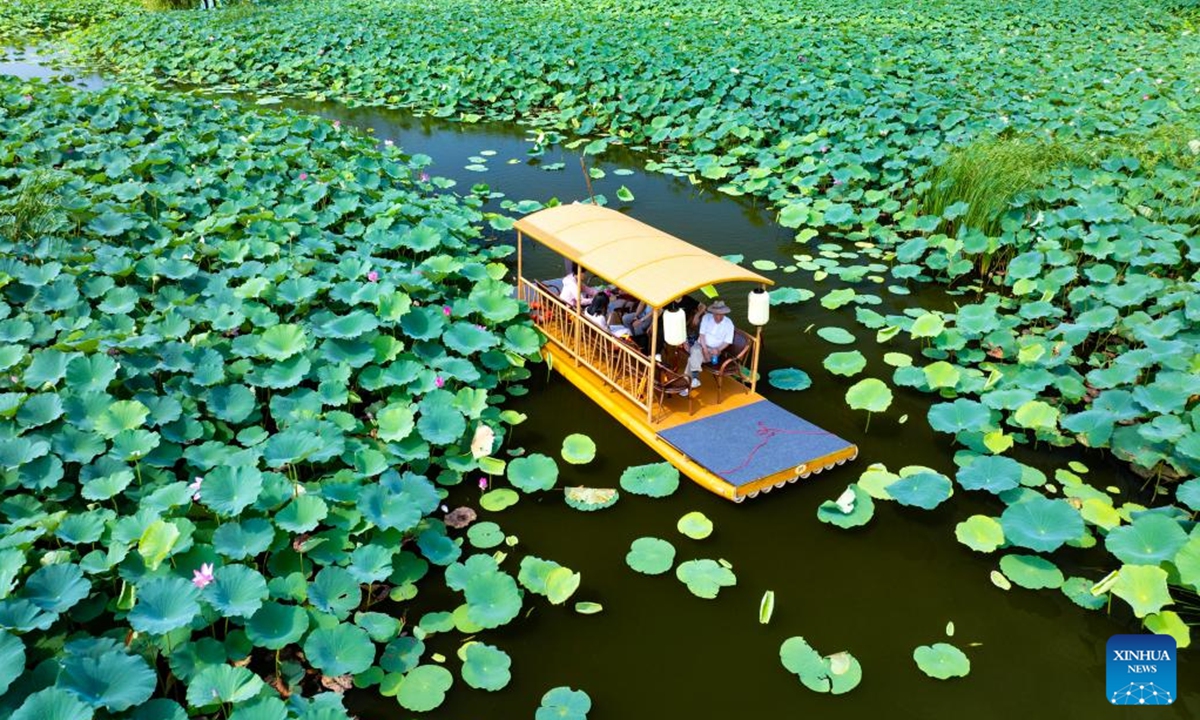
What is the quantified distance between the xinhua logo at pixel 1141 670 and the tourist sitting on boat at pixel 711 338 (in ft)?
11.6

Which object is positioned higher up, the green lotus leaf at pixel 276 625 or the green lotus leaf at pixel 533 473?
the green lotus leaf at pixel 276 625

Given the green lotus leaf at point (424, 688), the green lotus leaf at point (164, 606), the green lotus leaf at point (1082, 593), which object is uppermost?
the green lotus leaf at point (164, 606)

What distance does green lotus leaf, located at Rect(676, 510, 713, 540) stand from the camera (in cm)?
552

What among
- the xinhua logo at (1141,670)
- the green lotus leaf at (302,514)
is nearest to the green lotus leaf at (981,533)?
the xinhua logo at (1141,670)

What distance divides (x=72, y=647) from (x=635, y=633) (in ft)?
10.1

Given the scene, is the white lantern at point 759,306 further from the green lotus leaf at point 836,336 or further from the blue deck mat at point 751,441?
the green lotus leaf at point 836,336

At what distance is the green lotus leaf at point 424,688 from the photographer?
4.24 metres

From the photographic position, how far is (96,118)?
455 inches

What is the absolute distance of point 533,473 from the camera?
19.3 feet

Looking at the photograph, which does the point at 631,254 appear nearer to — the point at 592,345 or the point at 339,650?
the point at 592,345

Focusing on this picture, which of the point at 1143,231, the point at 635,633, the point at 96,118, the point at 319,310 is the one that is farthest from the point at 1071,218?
the point at 96,118

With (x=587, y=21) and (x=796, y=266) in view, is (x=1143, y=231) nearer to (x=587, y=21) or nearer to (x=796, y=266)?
(x=796, y=266)

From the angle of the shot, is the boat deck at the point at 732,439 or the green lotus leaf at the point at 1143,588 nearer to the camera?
the green lotus leaf at the point at 1143,588

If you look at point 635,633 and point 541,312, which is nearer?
point 635,633
